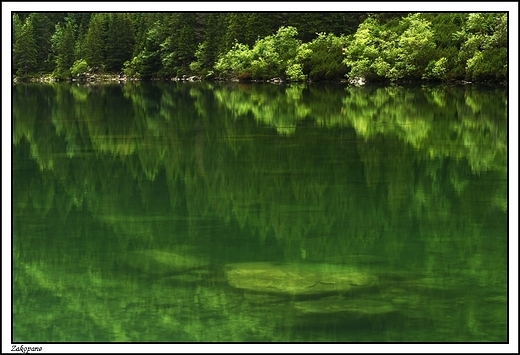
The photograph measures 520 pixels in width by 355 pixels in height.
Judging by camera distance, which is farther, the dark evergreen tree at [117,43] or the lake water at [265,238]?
the dark evergreen tree at [117,43]

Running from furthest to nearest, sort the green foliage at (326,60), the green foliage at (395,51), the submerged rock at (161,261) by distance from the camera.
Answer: the green foliage at (326,60), the green foliage at (395,51), the submerged rock at (161,261)

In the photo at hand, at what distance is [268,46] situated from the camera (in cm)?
5712

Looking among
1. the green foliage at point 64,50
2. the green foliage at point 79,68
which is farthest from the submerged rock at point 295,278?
the green foliage at point 64,50

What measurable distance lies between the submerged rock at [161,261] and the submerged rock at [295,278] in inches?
17.0

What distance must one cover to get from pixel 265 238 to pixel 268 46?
158 feet

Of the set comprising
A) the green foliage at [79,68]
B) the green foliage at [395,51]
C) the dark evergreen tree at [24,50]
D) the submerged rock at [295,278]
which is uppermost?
the dark evergreen tree at [24,50]

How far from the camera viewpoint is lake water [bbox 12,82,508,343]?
7.37 m

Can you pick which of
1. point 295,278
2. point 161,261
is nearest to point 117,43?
point 161,261

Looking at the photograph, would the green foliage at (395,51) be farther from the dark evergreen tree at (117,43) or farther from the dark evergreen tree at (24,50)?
the dark evergreen tree at (24,50)

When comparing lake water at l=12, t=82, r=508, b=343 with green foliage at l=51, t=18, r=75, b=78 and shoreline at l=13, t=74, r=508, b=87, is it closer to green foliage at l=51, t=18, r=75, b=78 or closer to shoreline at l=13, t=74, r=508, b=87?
shoreline at l=13, t=74, r=508, b=87

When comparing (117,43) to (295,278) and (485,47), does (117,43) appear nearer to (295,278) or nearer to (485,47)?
(485,47)

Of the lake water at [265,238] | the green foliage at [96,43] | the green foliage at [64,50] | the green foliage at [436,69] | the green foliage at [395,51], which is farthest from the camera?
the green foliage at [64,50]

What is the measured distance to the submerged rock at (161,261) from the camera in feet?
29.0

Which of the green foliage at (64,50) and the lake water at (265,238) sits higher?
the green foliage at (64,50)
